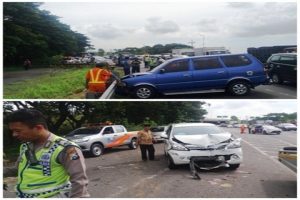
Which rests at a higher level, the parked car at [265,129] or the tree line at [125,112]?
the tree line at [125,112]

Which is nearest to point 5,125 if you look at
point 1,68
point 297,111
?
point 1,68

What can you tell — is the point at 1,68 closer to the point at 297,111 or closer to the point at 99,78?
the point at 99,78

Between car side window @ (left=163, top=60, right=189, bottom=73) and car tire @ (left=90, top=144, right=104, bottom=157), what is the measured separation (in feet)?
9.11

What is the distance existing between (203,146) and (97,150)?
1520mm

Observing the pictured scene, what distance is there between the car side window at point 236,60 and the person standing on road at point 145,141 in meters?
2.90

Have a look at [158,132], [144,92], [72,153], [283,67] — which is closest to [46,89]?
[144,92]

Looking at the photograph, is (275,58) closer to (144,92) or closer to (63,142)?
(144,92)

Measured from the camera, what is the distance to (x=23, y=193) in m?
2.62

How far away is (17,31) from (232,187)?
Result: 8.98 meters

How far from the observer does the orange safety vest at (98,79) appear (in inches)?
238

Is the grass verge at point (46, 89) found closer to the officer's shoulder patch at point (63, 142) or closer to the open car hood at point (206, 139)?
the open car hood at point (206, 139)

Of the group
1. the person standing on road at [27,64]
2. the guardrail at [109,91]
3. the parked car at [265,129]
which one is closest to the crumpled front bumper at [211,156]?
the parked car at [265,129]

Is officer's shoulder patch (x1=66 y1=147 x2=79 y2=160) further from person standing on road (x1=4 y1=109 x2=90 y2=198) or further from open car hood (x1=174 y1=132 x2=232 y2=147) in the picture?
open car hood (x1=174 y1=132 x2=232 y2=147)

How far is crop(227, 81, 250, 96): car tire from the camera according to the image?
6.66 metres
